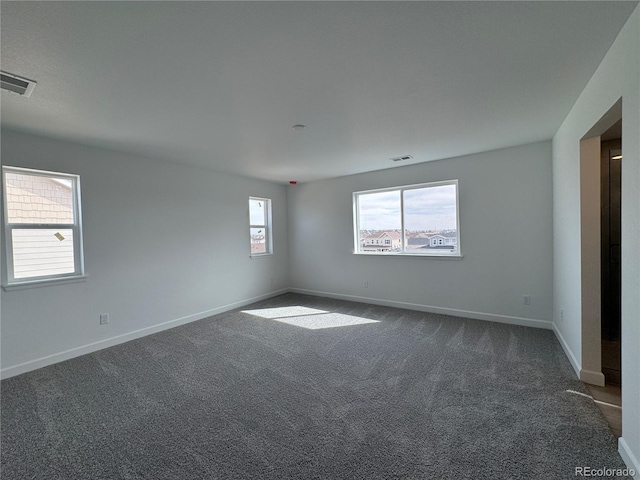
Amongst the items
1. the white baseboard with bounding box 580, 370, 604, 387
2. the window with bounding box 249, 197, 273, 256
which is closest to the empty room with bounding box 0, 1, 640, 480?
the white baseboard with bounding box 580, 370, 604, 387

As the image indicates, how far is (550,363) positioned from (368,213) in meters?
3.34

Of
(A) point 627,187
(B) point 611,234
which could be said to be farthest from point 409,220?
(A) point 627,187

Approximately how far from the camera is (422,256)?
4.57 metres

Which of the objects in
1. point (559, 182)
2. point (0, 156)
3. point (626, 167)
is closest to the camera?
point (626, 167)

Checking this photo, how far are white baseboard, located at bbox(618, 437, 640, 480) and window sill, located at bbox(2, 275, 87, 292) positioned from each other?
4784 mm

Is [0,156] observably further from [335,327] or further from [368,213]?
[368,213]

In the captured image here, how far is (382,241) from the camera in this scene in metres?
5.12

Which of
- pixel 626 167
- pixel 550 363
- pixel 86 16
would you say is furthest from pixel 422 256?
pixel 86 16

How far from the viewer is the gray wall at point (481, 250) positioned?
3.69 meters

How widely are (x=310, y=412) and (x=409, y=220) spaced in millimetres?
3492

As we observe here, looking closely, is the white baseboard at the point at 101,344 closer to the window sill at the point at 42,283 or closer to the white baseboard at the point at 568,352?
the window sill at the point at 42,283

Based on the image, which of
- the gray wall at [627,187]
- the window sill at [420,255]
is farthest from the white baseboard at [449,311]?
the gray wall at [627,187]

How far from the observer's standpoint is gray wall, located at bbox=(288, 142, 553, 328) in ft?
12.1

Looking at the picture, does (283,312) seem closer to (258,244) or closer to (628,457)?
(258,244)
